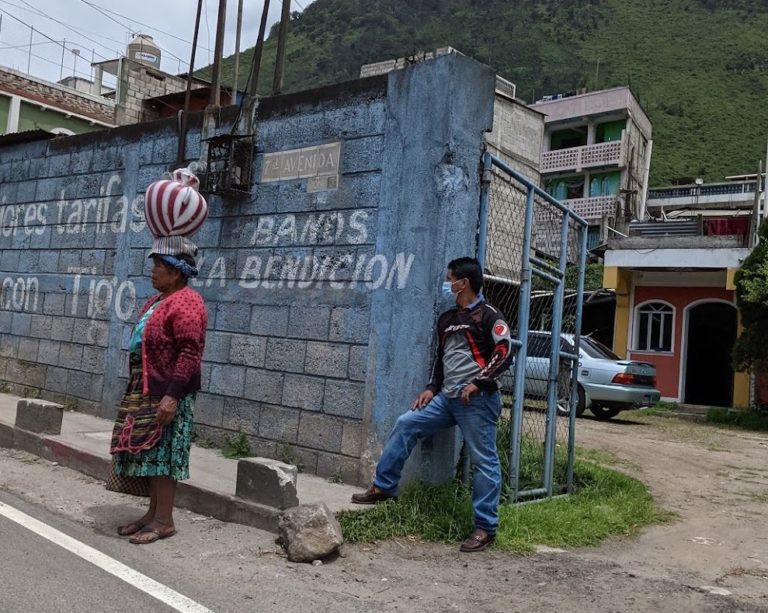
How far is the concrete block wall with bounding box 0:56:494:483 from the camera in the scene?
589cm

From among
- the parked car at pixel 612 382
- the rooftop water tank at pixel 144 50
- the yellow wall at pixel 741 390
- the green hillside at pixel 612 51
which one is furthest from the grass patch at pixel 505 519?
the green hillside at pixel 612 51

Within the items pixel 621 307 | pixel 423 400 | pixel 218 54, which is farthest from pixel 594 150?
pixel 423 400

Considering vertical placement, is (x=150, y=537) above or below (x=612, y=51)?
below

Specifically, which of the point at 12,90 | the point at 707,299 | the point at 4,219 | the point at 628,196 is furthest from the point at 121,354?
the point at 628,196

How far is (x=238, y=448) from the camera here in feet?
23.2

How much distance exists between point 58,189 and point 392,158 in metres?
5.35

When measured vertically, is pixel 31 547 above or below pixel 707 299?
below

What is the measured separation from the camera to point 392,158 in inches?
244

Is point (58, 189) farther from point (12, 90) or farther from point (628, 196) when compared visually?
point (628, 196)

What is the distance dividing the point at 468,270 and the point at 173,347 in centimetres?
192

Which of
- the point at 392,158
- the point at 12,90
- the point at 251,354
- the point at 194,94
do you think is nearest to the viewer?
the point at 392,158

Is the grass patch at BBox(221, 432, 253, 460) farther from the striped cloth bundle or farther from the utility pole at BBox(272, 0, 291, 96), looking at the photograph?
the utility pole at BBox(272, 0, 291, 96)

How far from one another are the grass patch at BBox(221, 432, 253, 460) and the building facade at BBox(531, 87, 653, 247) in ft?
95.0

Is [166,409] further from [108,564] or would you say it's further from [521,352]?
[521,352]
